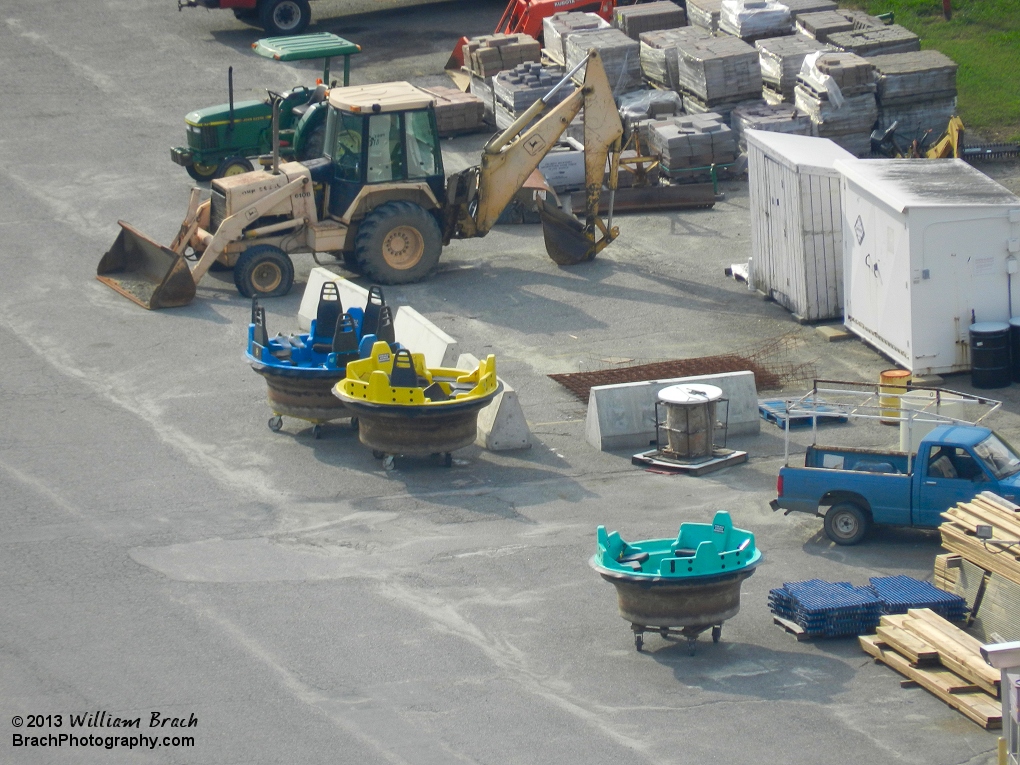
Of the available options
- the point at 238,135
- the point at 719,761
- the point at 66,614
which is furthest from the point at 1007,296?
the point at 238,135

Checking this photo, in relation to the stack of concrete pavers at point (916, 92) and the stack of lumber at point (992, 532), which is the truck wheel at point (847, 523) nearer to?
the stack of lumber at point (992, 532)

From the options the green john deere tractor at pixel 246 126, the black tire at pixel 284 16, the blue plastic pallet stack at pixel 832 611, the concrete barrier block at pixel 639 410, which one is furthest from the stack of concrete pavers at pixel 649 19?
the blue plastic pallet stack at pixel 832 611

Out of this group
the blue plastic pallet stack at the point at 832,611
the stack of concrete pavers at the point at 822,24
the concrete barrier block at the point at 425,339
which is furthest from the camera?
the stack of concrete pavers at the point at 822,24

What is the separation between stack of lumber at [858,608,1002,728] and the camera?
1037 cm

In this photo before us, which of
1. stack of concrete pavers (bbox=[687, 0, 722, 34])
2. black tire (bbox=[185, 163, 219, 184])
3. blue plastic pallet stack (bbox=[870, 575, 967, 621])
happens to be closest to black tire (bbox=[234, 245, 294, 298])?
black tire (bbox=[185, 163, 219, 184])

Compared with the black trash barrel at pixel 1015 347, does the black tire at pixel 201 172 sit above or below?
above

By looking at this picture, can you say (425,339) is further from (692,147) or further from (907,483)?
(692,147)

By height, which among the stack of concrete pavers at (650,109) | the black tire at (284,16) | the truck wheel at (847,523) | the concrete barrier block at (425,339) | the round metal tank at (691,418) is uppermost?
the black tire at (284,16)

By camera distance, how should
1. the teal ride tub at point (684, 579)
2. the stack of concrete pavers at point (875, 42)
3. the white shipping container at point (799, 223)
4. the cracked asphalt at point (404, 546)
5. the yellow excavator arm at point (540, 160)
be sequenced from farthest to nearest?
the stack of concrete pavers at point (875, 42) < the yellow excavator arm at point (540, 160) < the white shipping container at point (799, 223) < the teal ride tub at point (684, 579) < the cracked asphalt at point (404, 546)

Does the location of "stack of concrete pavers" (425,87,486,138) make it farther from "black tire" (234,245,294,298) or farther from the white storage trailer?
the white storage trailer

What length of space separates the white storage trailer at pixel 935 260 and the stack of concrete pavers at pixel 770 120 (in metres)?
6.91

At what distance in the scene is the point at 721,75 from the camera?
25.6 metres

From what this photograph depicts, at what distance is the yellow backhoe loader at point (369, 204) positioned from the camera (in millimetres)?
19922

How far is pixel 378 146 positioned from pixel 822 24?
1033 cm
